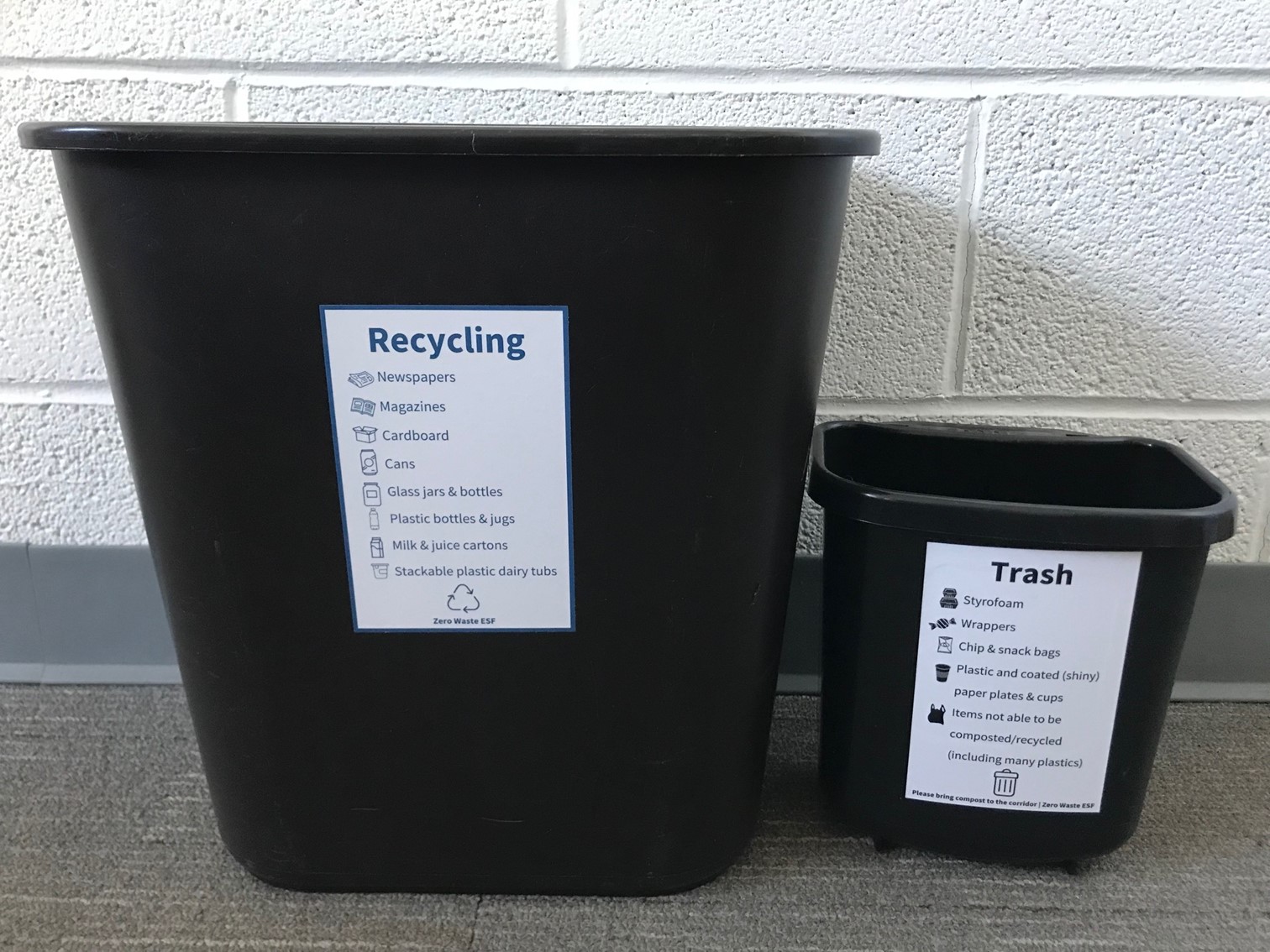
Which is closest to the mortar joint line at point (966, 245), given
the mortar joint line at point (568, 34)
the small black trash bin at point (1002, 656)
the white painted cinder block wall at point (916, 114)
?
the white painted cinder block wall at point (916, 114)

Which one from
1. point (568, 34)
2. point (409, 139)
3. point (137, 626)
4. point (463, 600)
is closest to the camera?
point (409, 139)

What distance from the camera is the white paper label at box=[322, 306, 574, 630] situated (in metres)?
0.51

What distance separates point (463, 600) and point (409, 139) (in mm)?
252

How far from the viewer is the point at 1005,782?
627 mm

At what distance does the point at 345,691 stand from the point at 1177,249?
0.70 meters

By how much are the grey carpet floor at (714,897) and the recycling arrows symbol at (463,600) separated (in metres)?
0.21

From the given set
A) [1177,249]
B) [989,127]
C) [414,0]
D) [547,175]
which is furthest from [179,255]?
[1177,249]

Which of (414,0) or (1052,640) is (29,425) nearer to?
(414,0)

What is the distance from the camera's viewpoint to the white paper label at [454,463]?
0.51m

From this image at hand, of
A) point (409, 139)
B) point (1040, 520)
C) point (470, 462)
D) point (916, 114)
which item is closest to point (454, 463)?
point (470, 462)

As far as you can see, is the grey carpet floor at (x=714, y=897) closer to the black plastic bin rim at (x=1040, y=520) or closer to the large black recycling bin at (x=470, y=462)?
the large black recycling bin at (x=470, y=462)

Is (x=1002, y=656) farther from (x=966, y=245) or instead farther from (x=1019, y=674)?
(x=966, y=245)

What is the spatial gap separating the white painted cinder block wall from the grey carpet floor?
0.35 meters

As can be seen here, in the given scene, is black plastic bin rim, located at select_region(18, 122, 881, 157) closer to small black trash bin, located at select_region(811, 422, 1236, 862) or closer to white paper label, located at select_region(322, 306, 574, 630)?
white paper label, located at select_region(322, 306, 574, 630)
